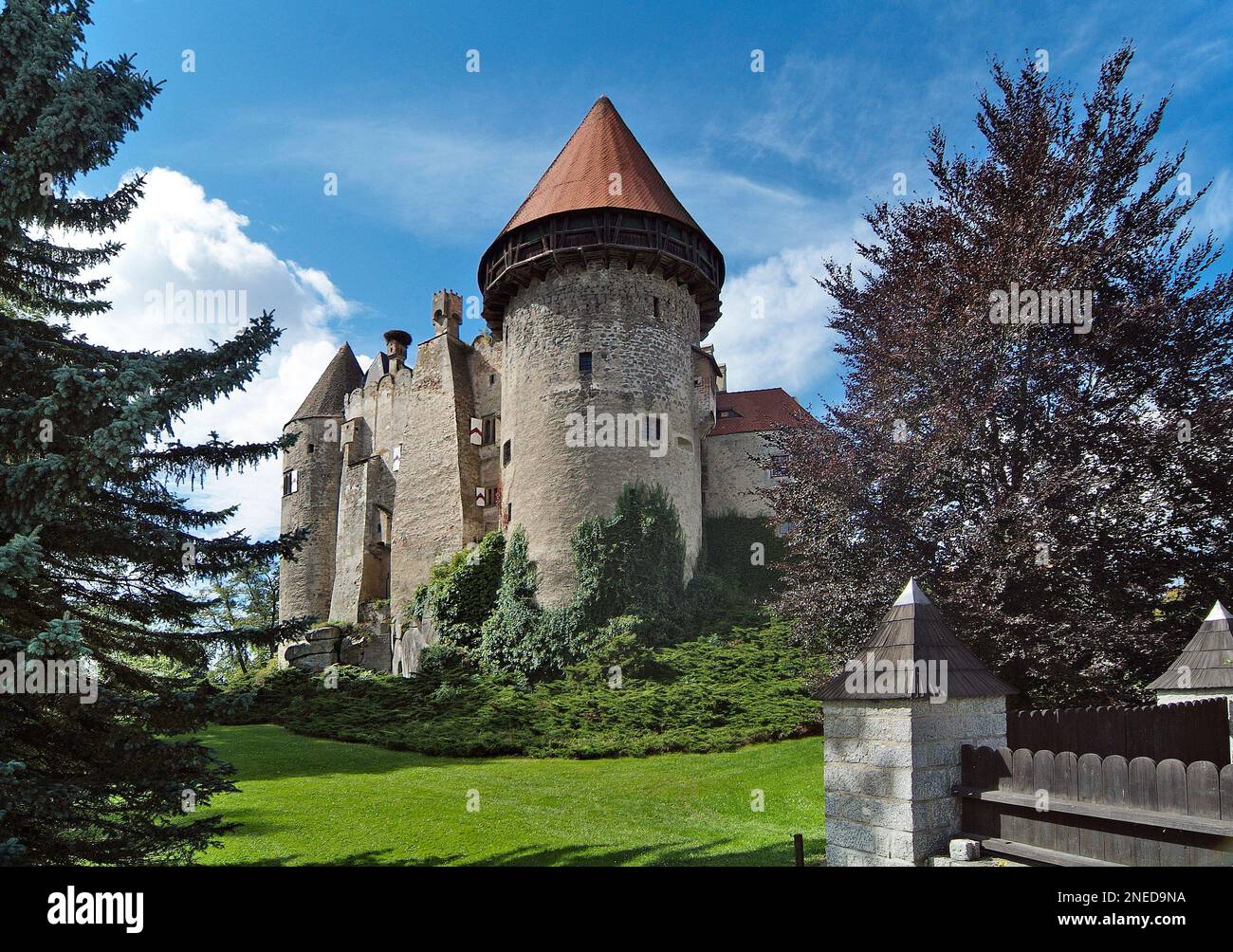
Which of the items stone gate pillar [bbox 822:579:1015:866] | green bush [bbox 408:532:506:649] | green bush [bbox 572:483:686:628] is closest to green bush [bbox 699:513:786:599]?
green bush [bbox 572:483:686:628]

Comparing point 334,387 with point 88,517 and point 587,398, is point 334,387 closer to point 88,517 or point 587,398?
point 587,398

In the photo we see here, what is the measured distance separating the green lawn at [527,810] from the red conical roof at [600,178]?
56.9ft

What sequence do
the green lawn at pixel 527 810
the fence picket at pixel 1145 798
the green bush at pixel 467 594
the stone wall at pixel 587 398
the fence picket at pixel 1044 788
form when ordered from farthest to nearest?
the green bush at pixel 467 594 < the stone wall at pixel 587 398 < the green lawn at pixel 527 810 < the fence picket at pixel 1044 788 < the fence picket at pixel 1145 798

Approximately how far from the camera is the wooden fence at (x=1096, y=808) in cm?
478

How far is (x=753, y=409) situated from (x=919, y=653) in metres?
23.7

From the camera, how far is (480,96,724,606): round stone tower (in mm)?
24391

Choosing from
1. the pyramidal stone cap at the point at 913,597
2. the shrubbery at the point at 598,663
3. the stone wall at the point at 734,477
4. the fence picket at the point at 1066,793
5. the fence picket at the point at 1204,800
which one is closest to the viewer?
the fence picket at the point at 1204,800

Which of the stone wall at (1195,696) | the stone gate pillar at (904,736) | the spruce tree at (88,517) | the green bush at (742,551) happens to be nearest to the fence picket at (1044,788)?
the stone gate pillar at (904,736)

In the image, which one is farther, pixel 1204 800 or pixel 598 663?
pixel 598 663

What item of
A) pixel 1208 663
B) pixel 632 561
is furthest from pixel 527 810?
pixel 632 561

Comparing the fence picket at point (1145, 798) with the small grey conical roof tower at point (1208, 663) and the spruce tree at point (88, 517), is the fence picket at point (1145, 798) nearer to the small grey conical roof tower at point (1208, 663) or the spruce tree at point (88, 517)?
the small grey conical roof tower at point (1208, 663)

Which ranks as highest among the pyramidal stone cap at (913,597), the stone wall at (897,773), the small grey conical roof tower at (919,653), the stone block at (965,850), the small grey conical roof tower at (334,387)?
the small grey conical roof tower at (334,387)

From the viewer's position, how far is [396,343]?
37.3m
